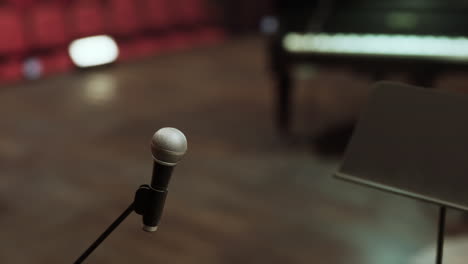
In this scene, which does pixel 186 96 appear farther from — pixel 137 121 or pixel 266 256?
pixel 266 256

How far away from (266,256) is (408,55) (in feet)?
4.10

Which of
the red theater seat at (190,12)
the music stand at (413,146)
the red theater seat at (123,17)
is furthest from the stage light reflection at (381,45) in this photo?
the red theater seat at (190,12)

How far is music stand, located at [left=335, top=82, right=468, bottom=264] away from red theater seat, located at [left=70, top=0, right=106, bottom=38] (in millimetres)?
4122

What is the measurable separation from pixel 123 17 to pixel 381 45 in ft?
10.5

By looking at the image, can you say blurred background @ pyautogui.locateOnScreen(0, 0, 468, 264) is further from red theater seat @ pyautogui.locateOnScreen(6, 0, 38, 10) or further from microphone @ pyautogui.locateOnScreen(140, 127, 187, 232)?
microphone @ pyautogui.locateOnScreen(140, 127, 187, 232)

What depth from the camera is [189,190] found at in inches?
109

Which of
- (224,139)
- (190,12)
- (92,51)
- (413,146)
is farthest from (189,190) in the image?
(190,12)

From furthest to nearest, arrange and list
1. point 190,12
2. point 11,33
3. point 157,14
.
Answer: point 190,12, point 157,14, point 11,33

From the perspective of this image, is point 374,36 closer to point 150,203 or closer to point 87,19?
point 150,203

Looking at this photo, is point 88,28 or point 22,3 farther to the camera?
point 88,28

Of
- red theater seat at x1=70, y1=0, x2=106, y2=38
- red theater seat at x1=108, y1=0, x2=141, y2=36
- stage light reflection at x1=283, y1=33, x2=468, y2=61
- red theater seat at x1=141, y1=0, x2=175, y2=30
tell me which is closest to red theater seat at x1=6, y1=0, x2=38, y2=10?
red theater seat at x1=70, y1=0, x2=106, y2=38

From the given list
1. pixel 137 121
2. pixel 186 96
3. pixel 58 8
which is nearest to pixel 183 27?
pixel 58 8

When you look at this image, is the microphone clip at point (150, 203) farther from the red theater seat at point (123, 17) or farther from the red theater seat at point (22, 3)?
the red theater seat at point (123, 17)

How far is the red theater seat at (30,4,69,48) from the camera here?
193 inches
